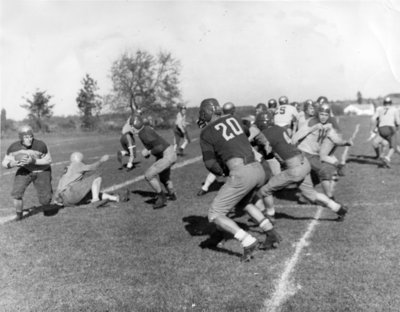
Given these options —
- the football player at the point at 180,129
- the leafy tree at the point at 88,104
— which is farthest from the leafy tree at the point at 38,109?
the football player at the point at 180,129

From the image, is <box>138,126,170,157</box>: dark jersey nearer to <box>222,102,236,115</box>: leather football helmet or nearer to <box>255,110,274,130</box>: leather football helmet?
<box>255,110,274,130</box>: leather football helmet

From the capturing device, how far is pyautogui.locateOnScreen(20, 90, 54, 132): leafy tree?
49.9 metres

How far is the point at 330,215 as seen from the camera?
7293 millimetres

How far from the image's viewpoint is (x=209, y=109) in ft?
18.5

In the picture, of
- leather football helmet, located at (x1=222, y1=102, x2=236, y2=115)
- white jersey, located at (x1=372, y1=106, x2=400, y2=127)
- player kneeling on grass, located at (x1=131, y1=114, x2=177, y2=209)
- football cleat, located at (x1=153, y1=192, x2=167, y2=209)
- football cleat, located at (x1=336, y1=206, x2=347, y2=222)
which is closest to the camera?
leather football helmet, located at (x1=222, y1=102, x2=236, y2=115)

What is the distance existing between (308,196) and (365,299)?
9.17 feet

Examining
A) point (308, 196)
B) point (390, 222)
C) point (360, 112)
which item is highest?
point (308, 196)

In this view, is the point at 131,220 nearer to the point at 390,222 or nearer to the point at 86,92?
the point at 390,222

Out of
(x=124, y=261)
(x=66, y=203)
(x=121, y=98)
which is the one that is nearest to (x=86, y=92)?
(x=121, y=98)

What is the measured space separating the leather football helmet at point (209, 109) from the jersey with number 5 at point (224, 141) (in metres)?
0.15

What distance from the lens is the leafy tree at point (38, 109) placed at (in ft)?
164

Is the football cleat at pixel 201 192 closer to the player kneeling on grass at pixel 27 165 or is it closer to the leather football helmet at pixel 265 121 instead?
the leather football helmet at pixel 265 121

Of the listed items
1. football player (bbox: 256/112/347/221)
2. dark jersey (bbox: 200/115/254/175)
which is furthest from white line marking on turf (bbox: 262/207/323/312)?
dark jersey (bbox: 200/115/254/175)

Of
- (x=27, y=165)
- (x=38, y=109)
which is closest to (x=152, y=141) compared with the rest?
(x=27, y=165)
